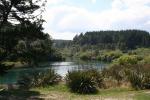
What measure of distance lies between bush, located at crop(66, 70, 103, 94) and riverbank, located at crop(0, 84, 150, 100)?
A: 444 millimetres

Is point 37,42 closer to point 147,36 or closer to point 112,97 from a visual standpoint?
point 112,97

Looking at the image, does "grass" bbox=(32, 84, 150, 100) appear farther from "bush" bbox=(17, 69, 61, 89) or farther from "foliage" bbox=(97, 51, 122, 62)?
"foliage" bbox=(97, 51, 122, 62)

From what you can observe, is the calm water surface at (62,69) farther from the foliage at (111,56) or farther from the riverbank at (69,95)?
the foliage at (111,56)

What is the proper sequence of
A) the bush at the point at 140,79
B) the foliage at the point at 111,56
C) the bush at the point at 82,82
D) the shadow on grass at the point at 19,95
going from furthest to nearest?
the foliage at the point at 111,56 → the bush at the point at 140,79 → the bush at the point at 82,82 → the shadow on grass at the point at 19,95

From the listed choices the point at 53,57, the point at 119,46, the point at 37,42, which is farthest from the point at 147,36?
the point at 37,42

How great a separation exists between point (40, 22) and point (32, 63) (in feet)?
10.2

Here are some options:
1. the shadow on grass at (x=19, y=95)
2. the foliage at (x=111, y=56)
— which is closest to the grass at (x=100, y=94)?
the shadow on grass at (x=19, y=95)

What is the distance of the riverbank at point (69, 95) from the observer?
19.0m

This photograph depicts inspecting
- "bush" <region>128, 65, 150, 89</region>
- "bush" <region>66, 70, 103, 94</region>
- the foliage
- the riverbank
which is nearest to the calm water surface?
"bush" <region>66, 70, 103, 94</region>

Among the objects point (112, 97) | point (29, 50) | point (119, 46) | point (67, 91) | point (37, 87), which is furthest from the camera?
point (119, 46)

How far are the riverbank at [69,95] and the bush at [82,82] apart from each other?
1.46 ft

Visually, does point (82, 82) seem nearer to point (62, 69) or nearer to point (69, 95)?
point (69, 95)

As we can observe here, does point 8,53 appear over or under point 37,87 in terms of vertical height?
over

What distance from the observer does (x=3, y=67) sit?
22438mm
